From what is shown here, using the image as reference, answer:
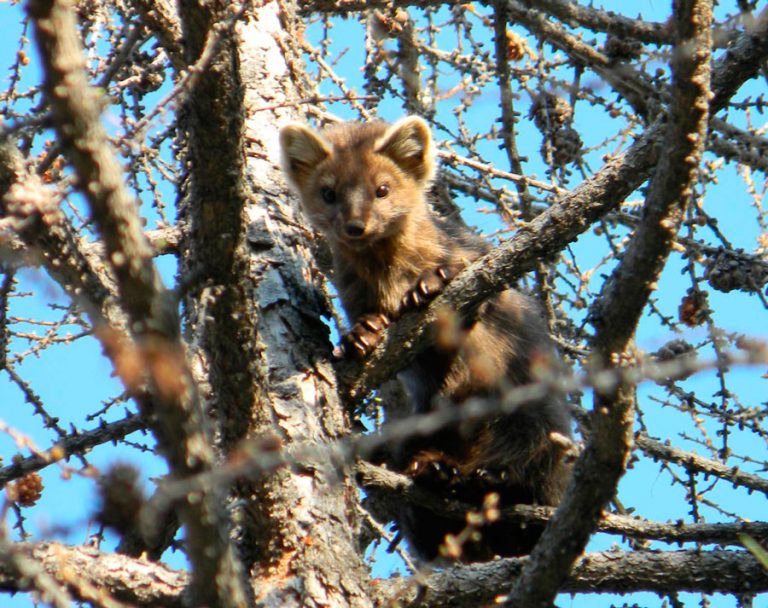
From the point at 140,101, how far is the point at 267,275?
5.34 ft

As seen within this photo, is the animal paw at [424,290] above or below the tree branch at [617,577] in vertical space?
above

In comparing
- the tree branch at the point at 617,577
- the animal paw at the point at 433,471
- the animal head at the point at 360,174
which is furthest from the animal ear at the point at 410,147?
the tree branch at the point at 617,577

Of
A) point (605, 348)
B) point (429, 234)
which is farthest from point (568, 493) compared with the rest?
point (429, 234)

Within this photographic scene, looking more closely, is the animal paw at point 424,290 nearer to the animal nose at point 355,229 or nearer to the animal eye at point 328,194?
the animal nose at point 355,229

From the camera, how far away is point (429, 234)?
604 centimetres

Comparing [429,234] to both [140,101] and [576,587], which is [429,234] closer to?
[140,101]

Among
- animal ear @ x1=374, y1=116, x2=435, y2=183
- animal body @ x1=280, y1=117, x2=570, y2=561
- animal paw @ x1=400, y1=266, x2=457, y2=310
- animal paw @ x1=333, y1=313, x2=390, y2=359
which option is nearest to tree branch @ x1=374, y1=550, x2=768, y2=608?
animal body @ x1=280, y1=117, x2=570, y2=561

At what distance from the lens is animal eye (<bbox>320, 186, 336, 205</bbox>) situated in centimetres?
608

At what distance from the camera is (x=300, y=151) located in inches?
237

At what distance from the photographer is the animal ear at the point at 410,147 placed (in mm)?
6395

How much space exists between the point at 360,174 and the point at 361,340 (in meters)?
1.64

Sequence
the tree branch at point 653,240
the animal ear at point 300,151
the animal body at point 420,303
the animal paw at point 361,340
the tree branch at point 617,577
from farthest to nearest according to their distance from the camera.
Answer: the animal ear at point 300,151, the animal body at point 420,303, the animal paw at point 361,340, the tree branch at point 617,577, the tree branch at point 653,240

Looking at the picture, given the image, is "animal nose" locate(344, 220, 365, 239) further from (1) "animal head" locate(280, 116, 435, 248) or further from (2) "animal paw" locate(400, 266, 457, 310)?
(2) "animal paw" locate(400, 266, 457, 310)

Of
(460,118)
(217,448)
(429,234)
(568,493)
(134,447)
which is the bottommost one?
(568,493)
